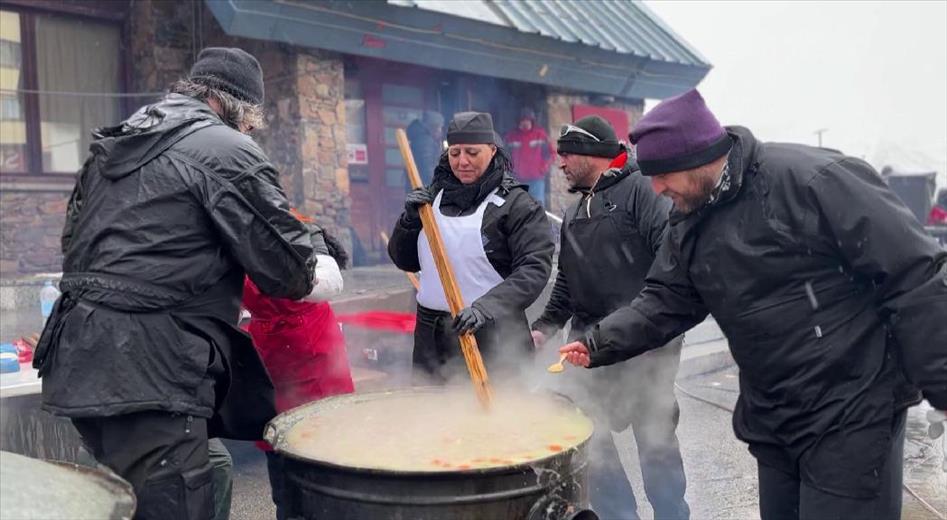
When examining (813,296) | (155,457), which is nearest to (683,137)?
(813,296)

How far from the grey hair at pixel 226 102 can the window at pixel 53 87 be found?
6650mm

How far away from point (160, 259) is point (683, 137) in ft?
5.42

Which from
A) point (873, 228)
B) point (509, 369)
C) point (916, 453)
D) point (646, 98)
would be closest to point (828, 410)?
point (873, 228)

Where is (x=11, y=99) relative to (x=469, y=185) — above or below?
below

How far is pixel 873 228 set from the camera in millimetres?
2236

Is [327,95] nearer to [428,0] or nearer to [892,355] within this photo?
A: [428,0]

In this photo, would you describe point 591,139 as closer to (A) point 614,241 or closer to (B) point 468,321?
(A) point 614,241

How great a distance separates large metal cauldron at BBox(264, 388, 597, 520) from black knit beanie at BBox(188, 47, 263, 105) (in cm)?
125

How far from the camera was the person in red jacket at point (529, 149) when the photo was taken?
430 inches

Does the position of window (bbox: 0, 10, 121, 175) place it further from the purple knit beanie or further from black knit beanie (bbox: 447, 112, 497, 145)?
the purple knit beanie

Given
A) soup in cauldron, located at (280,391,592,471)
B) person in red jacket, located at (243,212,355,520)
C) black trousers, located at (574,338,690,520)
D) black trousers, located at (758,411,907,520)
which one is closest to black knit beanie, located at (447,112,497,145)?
person in red jacket, located at (243,212,355,520)

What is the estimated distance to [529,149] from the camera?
1092 centimetres

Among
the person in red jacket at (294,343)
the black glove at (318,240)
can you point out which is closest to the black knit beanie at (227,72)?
the black glove at (318,240)

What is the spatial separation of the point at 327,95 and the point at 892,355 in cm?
705
